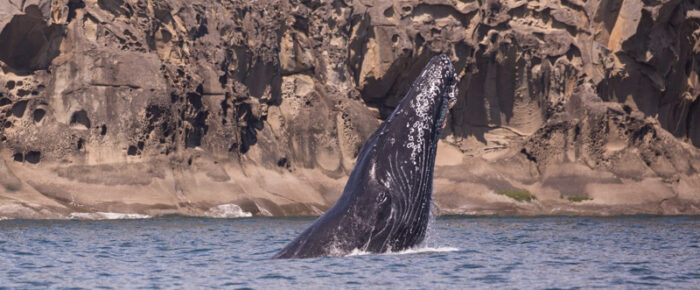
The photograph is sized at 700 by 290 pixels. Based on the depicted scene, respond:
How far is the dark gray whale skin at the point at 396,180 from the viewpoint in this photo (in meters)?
10.8

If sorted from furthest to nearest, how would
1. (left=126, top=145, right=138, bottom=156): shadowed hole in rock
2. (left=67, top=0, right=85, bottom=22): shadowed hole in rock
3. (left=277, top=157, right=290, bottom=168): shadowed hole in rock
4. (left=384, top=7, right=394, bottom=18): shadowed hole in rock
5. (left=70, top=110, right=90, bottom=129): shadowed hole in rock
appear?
(left=384, top=7, right=394, bottom=18): shadowed hole in rock → (left=277, top=157, right=290, bottom=168): shadowed hole in rock → (left=67, top=0, right=85, bottom=22): shadowed hole in rock → (left=126, top=145, right=138, bottom=156): shadowed hole in rock → (left=70, top=110, right=90, bottom=129): shadowed hole in rock

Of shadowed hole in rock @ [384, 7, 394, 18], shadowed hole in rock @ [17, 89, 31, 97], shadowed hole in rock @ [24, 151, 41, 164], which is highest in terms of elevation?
shadowed hole in rock @ [384, 7, 394, 18]

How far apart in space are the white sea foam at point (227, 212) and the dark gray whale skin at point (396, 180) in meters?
30.5

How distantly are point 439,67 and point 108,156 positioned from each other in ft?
110

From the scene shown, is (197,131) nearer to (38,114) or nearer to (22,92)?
(38,114)

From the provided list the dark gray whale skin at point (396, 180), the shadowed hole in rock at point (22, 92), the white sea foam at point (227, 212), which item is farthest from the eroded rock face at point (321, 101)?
the dark gray whale skin at point (396, 180)

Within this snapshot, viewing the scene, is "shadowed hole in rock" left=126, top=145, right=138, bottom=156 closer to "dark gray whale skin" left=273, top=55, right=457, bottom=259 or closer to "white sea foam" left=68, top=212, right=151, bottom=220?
"white sea foam" left=68, top=212, right=151, bottom=220

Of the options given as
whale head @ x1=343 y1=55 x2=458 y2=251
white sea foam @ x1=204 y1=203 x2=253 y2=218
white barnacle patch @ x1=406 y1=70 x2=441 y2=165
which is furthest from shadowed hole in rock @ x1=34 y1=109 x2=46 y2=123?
white barnacle patch @ x1=406 y1=70 x2=441 y2=165

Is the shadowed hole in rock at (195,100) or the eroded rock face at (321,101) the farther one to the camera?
the shadowed hole in rock at (195,100)

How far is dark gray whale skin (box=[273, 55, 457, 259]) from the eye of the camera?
10.8m

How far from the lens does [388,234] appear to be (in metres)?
11.0

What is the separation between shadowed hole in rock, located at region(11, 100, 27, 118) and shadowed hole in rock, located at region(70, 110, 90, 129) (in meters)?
2.23

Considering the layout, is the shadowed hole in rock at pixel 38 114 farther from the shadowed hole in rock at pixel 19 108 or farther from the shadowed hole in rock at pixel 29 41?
the shadowed hole in rock at pixel 29 41

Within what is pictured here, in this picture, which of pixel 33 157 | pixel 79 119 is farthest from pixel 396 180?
pixel 79 119
